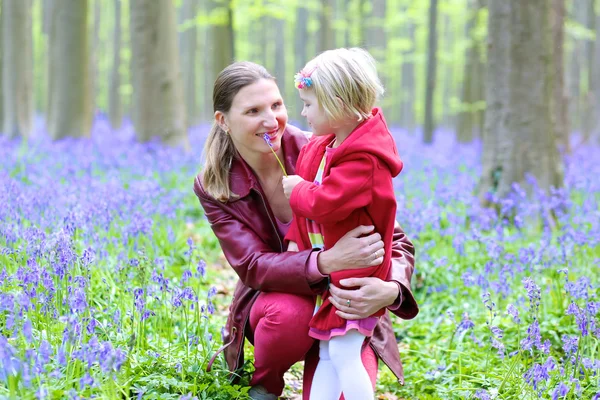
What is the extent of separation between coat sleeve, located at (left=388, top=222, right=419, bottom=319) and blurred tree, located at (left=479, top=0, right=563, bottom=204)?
339 cm

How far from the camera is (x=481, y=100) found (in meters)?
14.9

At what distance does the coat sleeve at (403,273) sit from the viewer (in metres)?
2.97

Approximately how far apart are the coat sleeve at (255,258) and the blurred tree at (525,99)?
3.92 m

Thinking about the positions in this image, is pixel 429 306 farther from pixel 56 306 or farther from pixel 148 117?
pixel 148 117

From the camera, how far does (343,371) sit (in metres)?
2.69

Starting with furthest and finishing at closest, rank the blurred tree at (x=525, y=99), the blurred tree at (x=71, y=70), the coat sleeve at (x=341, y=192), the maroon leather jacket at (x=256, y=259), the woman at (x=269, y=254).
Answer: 1. the blurred tree at (x=71, y=70)
2. the blurred tree at (x=525, y=99)
3. the maroon leather jacket at (x=256, y=259)
4. the woman at (x=269, y=254)
5. the coat sleeve at (x=341, y=192)

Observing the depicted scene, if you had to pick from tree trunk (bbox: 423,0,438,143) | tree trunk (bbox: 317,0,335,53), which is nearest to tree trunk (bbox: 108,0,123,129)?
tree trunk (bbox: 317,0,335,53)

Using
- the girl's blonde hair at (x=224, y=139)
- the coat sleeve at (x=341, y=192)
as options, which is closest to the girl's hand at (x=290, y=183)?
the coat sleeve at (x=341, y=192)

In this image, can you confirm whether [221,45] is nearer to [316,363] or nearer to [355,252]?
[316,363]

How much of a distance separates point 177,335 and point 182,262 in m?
1.61

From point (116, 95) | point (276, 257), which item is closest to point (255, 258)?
point (276, 257)

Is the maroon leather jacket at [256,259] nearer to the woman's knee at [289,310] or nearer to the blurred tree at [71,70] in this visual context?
the woman's knee at [289,310]

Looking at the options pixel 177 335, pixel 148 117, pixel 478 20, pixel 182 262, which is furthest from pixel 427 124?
pixel 177 335

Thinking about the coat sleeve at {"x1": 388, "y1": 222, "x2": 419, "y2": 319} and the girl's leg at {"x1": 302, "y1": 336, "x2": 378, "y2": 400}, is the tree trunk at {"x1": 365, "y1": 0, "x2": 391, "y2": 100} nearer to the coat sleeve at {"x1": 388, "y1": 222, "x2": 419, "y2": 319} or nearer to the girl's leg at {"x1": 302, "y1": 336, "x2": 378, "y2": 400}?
the coat sleeve at {"x1": 388, "y1": 222, "x2": 419, "y2": 319}
